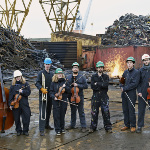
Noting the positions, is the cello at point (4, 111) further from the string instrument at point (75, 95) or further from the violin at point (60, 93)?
the string instrument at point (75, 95)

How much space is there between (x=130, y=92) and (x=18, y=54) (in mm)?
13017

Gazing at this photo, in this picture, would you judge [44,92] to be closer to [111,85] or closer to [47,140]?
Result: [47,140]

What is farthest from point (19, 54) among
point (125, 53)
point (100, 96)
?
point (100, 96)

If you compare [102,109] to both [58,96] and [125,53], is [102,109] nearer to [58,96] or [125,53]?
[58,96]

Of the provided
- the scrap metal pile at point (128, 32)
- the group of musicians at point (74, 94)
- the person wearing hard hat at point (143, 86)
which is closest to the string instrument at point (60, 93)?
the group of musicians at point (74, 94)

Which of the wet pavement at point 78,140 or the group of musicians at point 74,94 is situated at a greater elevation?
the group of musicians at point 74,94

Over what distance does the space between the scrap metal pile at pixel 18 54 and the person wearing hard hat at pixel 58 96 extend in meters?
10.7

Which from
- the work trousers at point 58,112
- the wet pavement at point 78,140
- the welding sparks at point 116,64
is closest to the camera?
the wet pavement at point 78,140

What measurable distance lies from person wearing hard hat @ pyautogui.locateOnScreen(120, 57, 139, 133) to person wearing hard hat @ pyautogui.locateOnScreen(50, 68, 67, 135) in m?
1.36

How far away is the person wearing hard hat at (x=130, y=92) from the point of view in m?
6.00

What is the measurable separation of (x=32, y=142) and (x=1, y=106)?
1046mm

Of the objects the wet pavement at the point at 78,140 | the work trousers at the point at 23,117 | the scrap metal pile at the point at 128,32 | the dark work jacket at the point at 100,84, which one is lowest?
the wet pavement at the point at 78,140

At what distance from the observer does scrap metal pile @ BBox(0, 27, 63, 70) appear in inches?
676

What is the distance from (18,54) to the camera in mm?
17953
